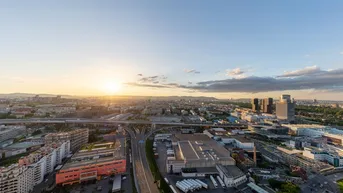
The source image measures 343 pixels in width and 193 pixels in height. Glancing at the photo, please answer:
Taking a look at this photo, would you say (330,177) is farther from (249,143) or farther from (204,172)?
(204,172)

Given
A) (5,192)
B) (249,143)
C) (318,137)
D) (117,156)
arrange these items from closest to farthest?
(5,192) < (117,156) < (249,143) < (318,137)

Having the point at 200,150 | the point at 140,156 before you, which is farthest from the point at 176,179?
the point at 140,156

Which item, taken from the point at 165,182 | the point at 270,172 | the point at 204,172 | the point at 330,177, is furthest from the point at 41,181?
the point at 330,177

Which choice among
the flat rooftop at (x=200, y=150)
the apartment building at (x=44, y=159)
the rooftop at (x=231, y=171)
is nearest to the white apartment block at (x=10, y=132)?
the apartment building at (x=44, y=159)

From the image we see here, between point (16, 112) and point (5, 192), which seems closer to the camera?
point (5, 192)

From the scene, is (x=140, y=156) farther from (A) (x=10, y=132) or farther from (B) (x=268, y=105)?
(B) (x=268, y=105)

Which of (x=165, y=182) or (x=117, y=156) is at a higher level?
(x=117, y=156)

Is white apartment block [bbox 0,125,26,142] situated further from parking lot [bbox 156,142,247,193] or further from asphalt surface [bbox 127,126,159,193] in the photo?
parking lot [bbox 156,142,247,193]
